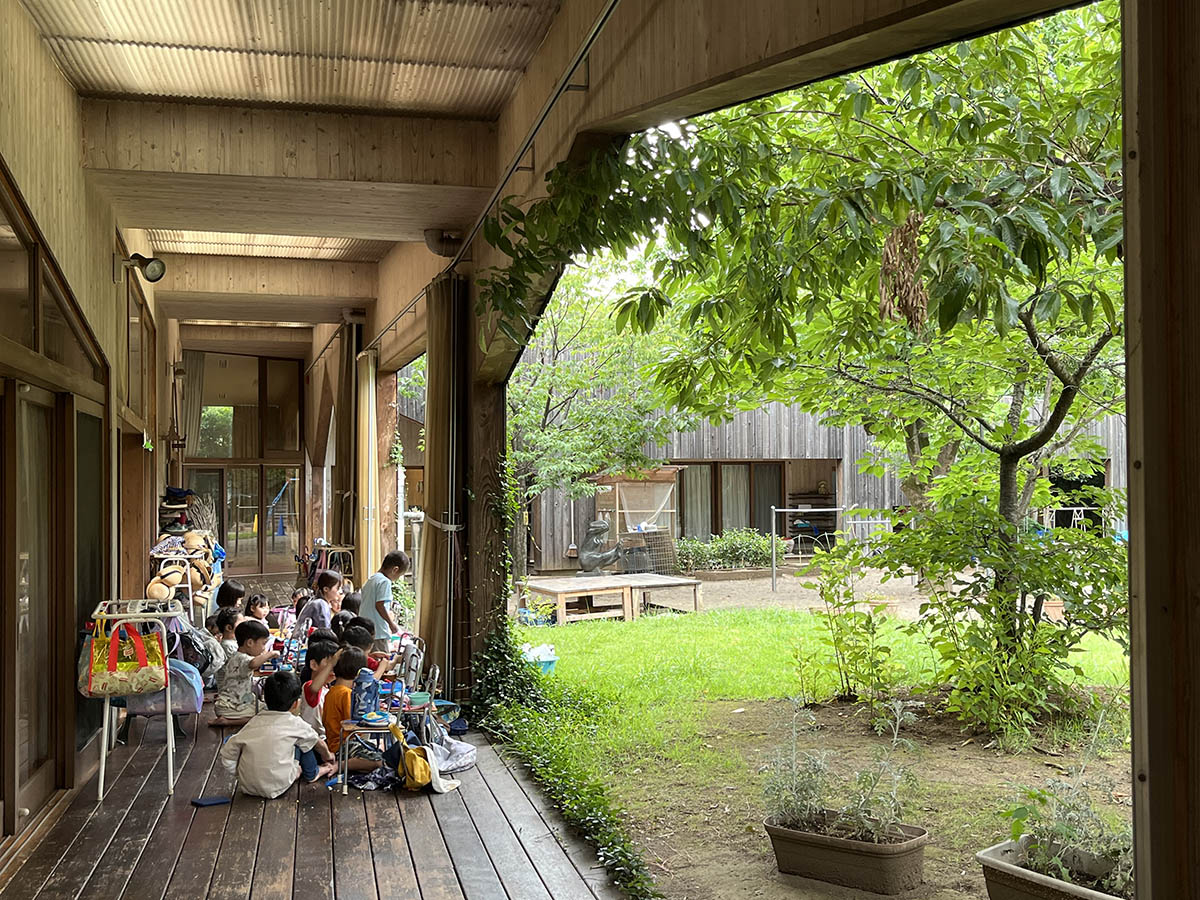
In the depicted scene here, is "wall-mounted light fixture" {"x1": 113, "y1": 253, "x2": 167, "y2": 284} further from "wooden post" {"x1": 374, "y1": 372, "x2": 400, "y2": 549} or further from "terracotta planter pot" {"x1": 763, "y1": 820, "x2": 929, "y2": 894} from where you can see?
"terracotta planter pot" {"x1": 763, "y1": 820, "x2": 929, "y2": 894}

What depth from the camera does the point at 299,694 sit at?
5664 millimetres

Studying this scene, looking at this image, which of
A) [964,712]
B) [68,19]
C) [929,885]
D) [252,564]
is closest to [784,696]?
[964,712]

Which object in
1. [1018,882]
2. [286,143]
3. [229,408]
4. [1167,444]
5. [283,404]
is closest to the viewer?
[1167,444]

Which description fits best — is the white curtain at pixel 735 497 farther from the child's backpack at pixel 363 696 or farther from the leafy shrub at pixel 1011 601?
the child's backpack at pixel 363 696

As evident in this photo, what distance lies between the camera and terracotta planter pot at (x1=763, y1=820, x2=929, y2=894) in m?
4.16

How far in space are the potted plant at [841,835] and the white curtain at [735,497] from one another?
1777 centimetres

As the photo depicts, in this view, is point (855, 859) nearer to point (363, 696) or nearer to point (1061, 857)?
point (1061, 857)

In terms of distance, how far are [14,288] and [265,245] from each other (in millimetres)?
5825

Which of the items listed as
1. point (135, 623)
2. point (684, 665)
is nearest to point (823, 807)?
point (135, 623)

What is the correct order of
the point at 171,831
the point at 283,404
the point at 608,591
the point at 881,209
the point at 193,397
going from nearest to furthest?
the point at 881,209 < the point at 171,831 < the point at 608,591 < the point at 193,397 < the point at 283,404

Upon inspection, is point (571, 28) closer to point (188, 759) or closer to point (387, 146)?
point (387, 146)

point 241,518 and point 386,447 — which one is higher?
point 386,447

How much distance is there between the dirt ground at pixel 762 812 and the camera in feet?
14.5

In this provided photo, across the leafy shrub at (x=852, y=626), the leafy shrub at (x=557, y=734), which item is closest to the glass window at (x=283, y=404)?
the leafy shrub at (x=557, y=734)
